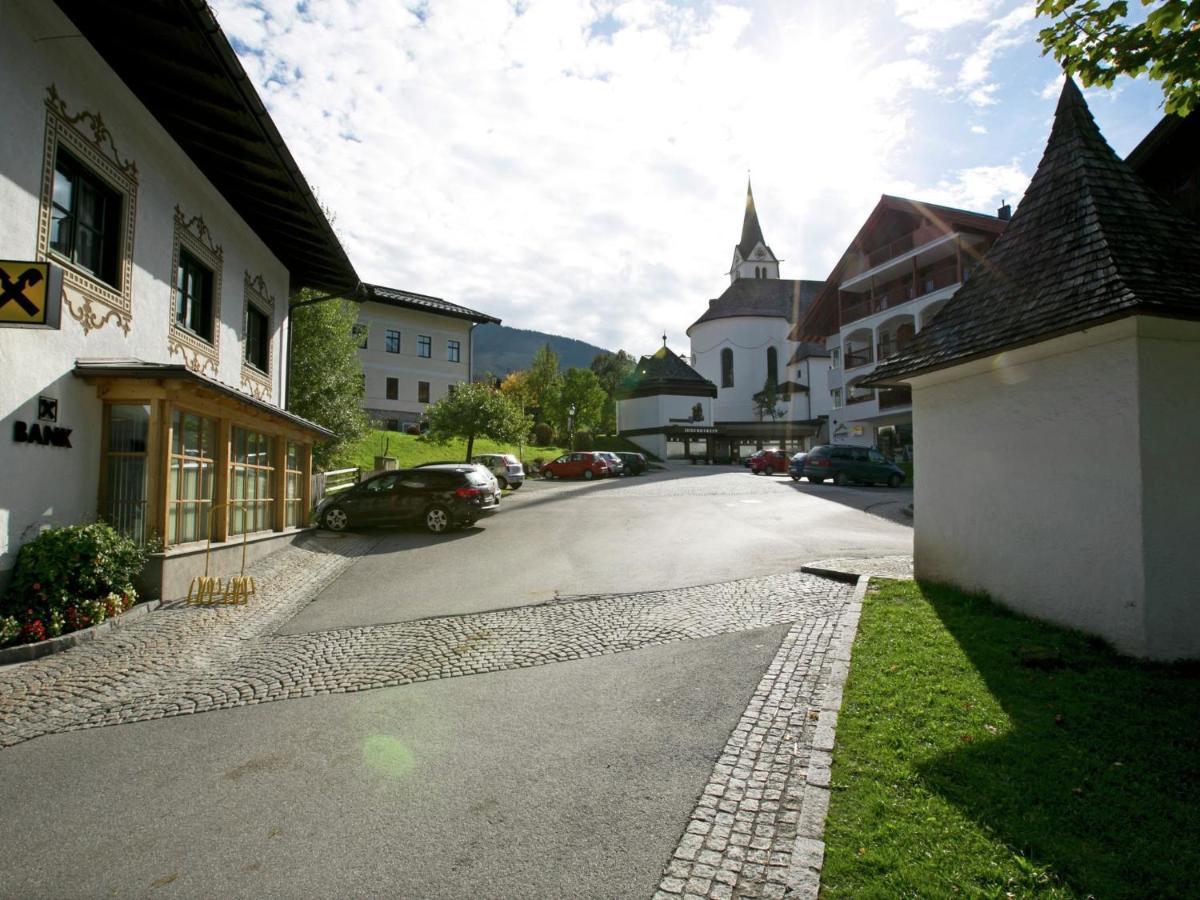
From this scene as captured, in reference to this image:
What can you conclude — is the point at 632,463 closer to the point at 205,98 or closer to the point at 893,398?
the point at 893,398

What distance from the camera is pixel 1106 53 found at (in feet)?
17.7

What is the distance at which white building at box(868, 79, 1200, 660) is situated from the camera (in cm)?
624

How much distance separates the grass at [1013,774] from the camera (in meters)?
3.03

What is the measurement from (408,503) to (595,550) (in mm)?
5347

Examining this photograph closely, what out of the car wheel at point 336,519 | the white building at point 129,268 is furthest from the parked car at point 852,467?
the white building at point 129,268

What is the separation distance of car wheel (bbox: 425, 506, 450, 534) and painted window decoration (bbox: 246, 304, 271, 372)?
487cm

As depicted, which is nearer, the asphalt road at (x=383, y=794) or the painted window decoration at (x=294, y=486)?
the asphalt road at (x=383, y=794)

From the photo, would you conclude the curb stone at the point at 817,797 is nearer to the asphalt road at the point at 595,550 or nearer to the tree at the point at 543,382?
the asphalt road at the point at 595,550

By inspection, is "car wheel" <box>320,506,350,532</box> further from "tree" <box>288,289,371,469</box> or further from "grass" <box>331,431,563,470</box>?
"grass" <box>331,431,563,470</box>

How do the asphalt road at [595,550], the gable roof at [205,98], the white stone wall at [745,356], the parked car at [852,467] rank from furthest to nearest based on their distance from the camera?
the white stone wall at [745,356] < the parked car at [852,467] < the asphalt road at [595,550] < the gable roof at [205,98]

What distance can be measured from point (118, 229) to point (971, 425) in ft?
37.2

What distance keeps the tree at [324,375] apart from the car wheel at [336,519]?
21.0ft

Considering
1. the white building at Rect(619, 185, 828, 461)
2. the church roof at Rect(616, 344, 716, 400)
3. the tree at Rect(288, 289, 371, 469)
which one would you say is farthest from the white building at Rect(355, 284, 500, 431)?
the tree at Rect(288, 289, 371, 469)

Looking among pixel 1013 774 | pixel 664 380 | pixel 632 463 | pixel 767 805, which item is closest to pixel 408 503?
pixel 767 805
